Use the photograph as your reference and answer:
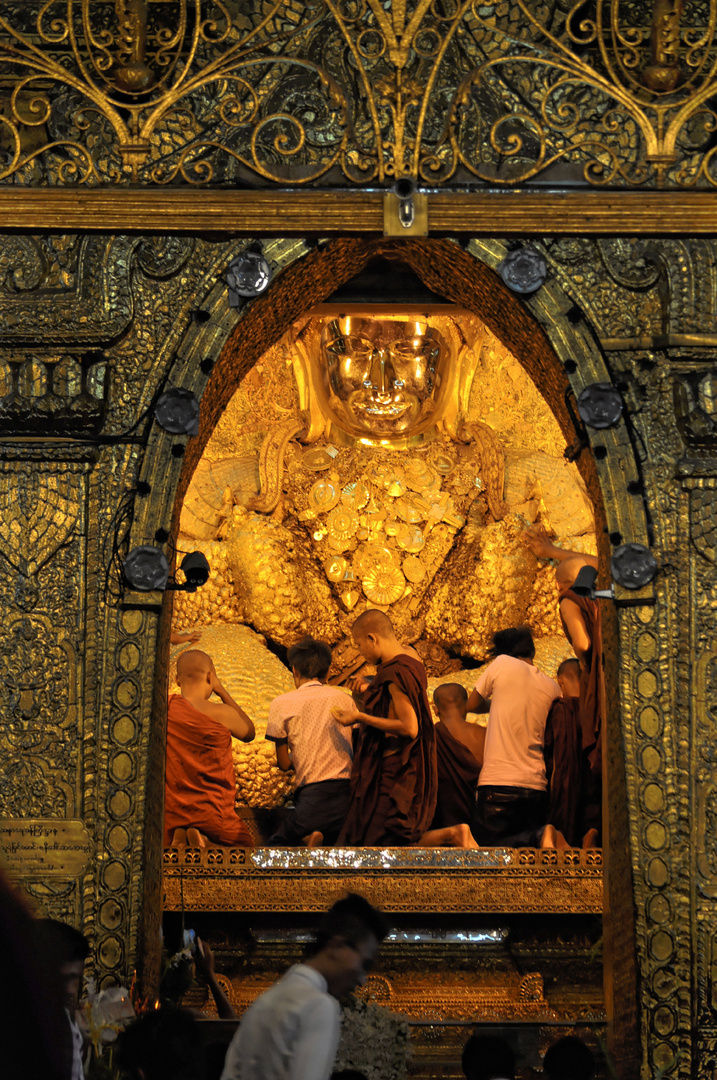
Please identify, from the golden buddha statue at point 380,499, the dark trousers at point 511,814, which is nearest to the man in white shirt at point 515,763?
the dark trousers at point 511,814

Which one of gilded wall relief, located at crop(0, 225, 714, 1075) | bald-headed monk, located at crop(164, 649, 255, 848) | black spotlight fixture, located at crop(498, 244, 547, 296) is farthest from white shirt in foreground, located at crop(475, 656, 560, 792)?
black spotlight fixture, located at crop(498, 244, 547, 296)

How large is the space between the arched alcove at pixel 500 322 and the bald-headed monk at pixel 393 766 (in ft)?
5.94

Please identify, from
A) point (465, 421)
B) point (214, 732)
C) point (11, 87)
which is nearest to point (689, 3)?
point (11, 87)

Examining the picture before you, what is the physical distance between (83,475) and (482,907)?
3234 mm

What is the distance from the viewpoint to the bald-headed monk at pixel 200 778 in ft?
27.6

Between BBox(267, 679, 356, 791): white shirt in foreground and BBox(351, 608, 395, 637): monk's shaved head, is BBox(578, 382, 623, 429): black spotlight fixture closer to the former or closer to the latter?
BBox(351, 608, 395, 637): monk's shaved head

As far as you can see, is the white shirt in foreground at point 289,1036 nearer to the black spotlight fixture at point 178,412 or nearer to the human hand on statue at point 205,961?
the human hand on statue at point 205,961

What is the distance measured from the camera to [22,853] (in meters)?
6.39

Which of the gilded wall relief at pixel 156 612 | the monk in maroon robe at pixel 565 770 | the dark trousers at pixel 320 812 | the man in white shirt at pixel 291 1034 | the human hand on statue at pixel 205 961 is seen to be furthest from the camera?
the dark trousers at pixel 320 812

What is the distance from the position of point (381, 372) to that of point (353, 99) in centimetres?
315

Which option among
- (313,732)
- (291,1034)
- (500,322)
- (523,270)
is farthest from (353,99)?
(291,1034)

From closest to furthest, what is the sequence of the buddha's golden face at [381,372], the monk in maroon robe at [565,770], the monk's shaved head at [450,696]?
the monk in maroon robe at [565,770]
the monk's shaved head at [450,696]
the buddha's golden face at [381,372]

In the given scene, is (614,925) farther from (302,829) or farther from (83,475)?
(83,475)

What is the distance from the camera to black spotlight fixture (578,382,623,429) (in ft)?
22.0
